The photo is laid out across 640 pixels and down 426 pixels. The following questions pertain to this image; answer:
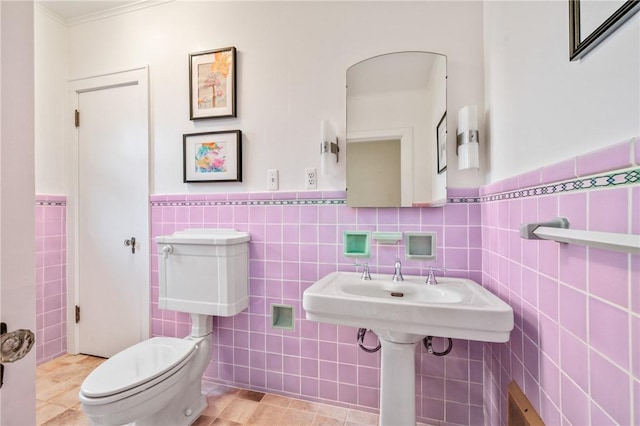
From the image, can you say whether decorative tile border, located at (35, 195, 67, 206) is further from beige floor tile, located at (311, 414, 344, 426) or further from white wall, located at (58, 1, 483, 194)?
beige floor tile, located at (311, 414, 344, 426)

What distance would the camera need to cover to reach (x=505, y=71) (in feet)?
3.65

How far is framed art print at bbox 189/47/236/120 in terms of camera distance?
167 centimetres

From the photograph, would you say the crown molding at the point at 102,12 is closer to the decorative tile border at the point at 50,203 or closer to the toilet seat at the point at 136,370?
the decorative tile border at the point at 50,203

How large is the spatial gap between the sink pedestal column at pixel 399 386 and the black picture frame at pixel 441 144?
2.75 feet

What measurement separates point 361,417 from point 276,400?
0.48 meters

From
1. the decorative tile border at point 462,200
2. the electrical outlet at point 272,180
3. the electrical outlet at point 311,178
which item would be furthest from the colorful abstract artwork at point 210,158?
the decorative tile border at point 462,200

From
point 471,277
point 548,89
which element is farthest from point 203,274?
point 548,89

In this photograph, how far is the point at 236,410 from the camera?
1473 millimetres

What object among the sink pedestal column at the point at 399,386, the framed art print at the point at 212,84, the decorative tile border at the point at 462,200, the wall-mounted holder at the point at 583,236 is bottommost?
the sink pedestal column at the point at 399,386

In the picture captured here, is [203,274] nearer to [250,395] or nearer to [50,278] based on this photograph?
[250,395]

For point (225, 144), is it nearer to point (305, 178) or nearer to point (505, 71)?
point (305, 178)

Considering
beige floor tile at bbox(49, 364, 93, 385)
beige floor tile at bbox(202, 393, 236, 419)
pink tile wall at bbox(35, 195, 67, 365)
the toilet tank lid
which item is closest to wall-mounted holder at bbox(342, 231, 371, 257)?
the toilet tank lid

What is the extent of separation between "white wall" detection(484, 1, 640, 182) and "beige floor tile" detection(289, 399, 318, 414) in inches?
58.1

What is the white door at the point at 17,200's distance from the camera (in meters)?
0.41
